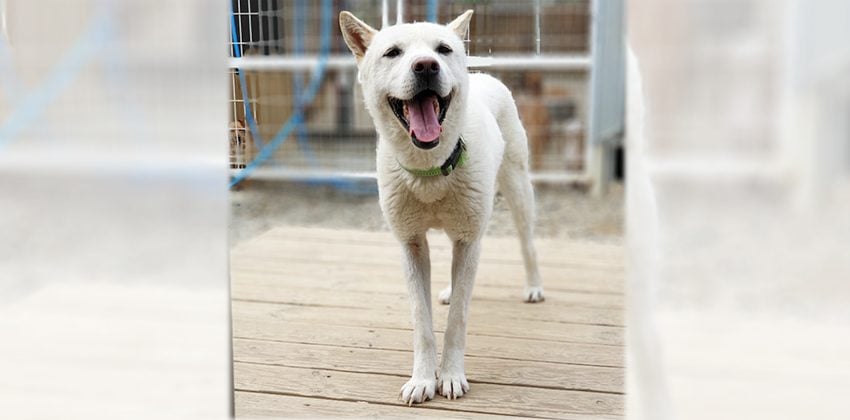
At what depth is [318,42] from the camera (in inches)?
231

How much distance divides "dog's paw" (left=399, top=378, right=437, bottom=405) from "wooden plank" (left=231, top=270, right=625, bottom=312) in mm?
771

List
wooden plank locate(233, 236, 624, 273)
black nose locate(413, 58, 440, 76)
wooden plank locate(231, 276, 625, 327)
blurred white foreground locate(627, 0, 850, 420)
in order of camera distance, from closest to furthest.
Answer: blurred white foreground locate(627, 0, 850, 420) < black nose locate(413, 58, 440, 76) < wooden plank locate(231, 276, 625, 327) < wooden plank locate(233, 236, 624, 273)

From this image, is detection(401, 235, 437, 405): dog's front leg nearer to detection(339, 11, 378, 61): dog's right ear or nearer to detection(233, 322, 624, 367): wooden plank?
detection(233, 322, 624, 367): wooden plank

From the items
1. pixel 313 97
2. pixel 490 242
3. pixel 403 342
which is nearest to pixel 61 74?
pixel 403 342

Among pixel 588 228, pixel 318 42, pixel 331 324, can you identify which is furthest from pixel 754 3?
pixel 318 42

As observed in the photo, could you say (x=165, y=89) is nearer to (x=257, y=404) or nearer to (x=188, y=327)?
(x=188, y=327)

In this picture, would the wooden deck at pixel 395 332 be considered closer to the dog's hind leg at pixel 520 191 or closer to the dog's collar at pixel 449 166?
the dog's hind leg at pixel 520 191

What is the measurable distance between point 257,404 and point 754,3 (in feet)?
4.92

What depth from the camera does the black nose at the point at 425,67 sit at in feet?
6.07

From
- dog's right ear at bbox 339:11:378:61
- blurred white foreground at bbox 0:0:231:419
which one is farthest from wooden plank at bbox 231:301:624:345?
blurred white foreground at bbox 0:0:231:419

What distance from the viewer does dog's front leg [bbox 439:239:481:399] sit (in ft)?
6.73

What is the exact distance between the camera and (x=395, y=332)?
8.21ft

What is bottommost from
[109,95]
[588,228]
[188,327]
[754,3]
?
[588,228]

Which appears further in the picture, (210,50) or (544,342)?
(544,342)
